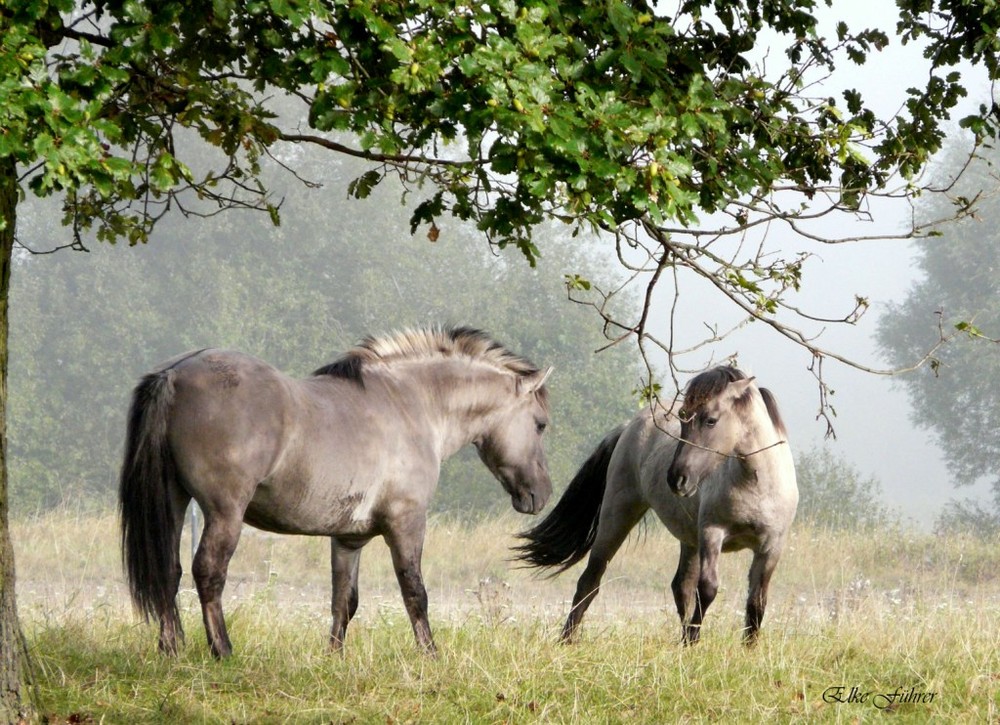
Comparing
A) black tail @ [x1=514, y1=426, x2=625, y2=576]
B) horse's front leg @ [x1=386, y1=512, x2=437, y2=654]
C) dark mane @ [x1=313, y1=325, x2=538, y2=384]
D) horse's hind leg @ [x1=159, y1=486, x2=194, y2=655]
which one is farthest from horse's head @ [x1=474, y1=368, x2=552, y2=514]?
horse's hind leg @ [x1=159, y1=486, x2=194, y2=655]

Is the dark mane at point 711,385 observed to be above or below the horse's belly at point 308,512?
above

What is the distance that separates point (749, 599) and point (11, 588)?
4.28 meters

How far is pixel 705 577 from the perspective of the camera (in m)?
7.06

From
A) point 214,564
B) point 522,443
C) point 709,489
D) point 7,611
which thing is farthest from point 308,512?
point 709,489

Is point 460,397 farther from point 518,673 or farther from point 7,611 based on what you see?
point 7,611

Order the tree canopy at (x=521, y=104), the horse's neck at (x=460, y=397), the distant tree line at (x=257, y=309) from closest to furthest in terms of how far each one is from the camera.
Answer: the tree canopy at (x=521, y=104)
the horse's neck at (x=460, y=397)
the distant tree line at (x=257, y=309)

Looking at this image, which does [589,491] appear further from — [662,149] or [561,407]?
[561,407]

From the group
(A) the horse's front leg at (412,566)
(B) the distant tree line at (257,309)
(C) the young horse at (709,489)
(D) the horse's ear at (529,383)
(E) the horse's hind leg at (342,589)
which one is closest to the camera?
(A) the horse's front leg at (412,566)

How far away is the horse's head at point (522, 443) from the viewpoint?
7.71m

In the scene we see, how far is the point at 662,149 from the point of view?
381cm

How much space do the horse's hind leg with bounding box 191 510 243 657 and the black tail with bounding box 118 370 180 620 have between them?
15 cm

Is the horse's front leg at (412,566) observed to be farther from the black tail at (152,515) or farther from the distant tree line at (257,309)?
the distant tree line at (257,309)

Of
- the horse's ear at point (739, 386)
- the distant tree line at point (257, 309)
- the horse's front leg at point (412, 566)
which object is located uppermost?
the distant tree line at point (257, 309)

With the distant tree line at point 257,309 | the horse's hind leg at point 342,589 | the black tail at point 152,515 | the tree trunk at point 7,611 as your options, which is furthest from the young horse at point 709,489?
the distant tree line at point 257,309
